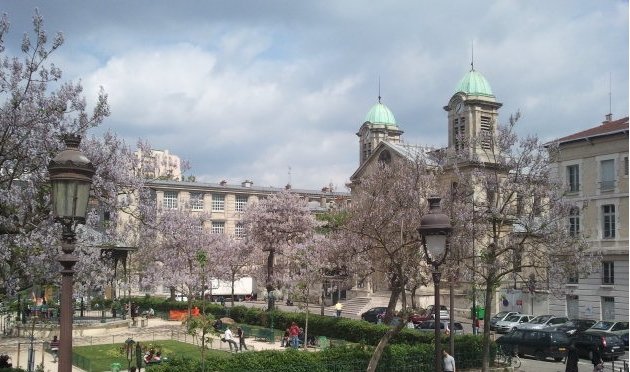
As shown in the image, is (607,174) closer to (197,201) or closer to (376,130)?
(376,130)

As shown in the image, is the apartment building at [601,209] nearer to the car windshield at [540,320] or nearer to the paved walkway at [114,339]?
the car windshield at [540,320]

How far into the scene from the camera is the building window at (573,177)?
47.1m

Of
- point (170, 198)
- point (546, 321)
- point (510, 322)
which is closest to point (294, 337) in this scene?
point (510, 322)

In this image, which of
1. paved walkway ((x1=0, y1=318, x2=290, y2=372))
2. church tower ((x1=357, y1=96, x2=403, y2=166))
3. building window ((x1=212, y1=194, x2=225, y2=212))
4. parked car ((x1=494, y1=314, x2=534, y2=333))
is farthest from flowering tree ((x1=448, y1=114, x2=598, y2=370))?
building window ((x1=212, y1=194, x2=225, y2=212))

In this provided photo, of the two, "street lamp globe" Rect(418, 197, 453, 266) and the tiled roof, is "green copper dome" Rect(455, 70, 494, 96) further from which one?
"street lamp globe" Rect(418, 197, 453, 266)

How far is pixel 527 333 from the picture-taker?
3244cm

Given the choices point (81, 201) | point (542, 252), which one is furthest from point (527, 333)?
point (81, 201)

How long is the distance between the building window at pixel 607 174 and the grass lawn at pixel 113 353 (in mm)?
28587

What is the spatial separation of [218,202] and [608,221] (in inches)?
2062

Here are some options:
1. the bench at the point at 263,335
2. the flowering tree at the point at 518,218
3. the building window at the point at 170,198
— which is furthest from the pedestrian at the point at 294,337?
the building window at the point at 170,198

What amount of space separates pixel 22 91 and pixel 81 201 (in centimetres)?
695

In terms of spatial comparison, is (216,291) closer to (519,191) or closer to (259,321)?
(259,321)

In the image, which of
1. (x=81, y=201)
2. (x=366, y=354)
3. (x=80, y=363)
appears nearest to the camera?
(x=81, y=201)

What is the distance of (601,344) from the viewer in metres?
32.0
